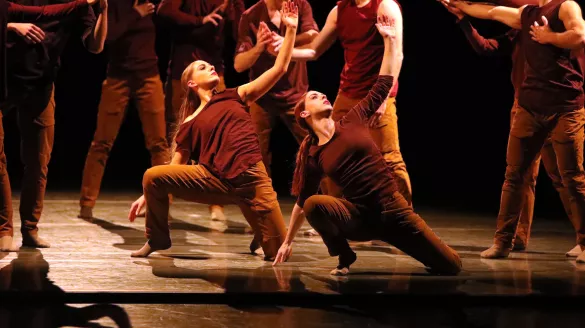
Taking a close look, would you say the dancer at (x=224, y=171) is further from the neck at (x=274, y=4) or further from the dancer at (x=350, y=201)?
the neck at (x=274, y=4)

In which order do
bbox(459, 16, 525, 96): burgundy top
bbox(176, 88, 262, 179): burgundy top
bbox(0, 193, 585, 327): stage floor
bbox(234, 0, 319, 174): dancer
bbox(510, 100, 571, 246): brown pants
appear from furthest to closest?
bbox(234, 0, 319, 174): dancer < bbox(510, 100, 571, 246): brown pants < bbox(459, 16, 525, 96): burgundy top < bbox(176, 88, 262, 179): burgundy top < bbox(0, 193, 585, 327): stage floor

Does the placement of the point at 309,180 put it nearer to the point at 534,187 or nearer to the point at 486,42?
the point at 486,42

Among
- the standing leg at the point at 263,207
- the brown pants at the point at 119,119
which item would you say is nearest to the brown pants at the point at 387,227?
the standing leg at the point at 263,207

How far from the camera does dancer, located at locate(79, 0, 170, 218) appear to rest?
7164mm

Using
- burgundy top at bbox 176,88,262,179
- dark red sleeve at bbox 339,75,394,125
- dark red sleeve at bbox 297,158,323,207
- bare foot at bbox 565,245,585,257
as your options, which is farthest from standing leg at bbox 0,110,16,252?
bare foot at bbox 565,245,585,257

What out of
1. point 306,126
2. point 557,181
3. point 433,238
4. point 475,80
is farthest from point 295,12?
point 475,80

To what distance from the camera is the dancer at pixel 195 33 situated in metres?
7.22

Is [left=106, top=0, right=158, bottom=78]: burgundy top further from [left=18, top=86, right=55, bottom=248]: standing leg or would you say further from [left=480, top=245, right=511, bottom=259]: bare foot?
[left=480, top=245, right=511, bottom=259]: bare foot

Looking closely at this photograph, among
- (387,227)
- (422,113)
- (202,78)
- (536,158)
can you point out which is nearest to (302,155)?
(387,227)

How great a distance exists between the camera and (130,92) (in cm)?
725

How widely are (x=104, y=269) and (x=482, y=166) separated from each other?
4.95 m

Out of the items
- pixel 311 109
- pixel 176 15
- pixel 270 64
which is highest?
pixel 176 15

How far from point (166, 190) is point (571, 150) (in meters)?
2.07

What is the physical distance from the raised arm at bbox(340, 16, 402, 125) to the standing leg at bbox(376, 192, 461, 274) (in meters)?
0.45
